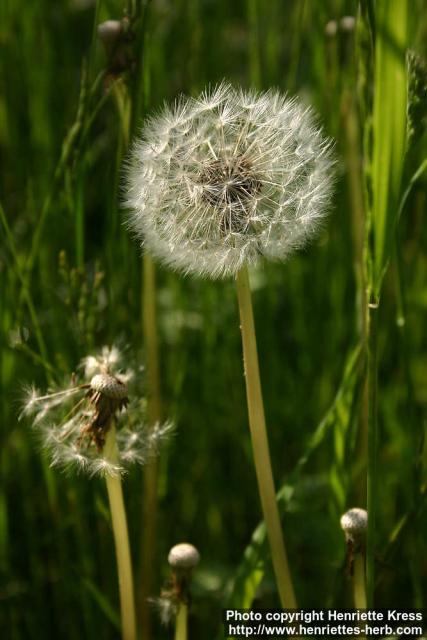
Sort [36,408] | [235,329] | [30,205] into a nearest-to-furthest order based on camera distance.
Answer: [36,408] < [30,205] < [235,329]

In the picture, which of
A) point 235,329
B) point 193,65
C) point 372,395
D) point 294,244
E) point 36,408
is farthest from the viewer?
point 235,329

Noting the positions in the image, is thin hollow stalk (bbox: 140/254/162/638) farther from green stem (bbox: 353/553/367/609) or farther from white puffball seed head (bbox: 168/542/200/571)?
green stem (bbox: 353/553/367/609)

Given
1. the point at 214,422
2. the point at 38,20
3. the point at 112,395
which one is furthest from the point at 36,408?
the point at 38,20

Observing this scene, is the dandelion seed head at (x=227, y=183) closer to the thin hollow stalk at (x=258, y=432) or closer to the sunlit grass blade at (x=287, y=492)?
the thin hollow stalk at (x=258, y=432)

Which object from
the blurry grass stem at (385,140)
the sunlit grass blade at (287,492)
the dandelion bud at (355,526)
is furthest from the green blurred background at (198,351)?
the blurry grass stem at (385,140)

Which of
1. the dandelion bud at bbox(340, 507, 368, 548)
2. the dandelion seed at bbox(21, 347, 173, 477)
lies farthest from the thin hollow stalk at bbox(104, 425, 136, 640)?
the dandelion bud at bbox(340, 507, 368, 548)

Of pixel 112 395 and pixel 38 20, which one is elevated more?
pixel 38 20

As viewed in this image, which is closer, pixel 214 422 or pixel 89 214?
pixel 214 422

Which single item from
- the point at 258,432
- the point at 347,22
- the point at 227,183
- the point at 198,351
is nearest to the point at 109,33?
the point at 227,183

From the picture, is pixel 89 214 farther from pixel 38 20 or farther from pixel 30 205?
pixel 30 205
